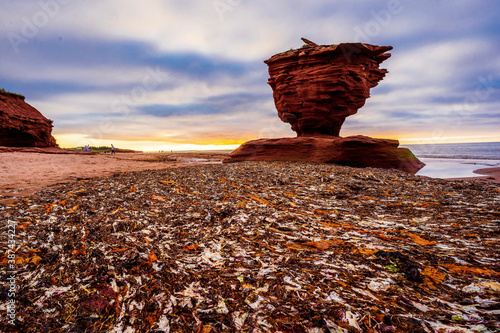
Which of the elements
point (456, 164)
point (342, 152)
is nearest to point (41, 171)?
point (342, 152)

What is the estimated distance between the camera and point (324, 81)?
63.7ft

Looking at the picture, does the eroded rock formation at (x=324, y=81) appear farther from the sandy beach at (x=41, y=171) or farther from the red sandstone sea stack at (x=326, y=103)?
the sandy beach at (x=41, y=171)

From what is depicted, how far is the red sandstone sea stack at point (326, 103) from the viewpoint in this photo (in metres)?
16.4

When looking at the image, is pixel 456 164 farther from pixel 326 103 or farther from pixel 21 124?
pixel 21 124

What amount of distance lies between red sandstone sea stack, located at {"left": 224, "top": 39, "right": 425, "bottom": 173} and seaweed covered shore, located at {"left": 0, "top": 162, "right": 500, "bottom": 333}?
35.8 ft

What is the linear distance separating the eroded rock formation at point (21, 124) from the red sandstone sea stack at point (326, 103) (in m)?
33.5

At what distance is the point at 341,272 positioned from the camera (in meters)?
2.79

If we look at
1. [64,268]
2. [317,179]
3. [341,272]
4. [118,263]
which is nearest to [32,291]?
[64,268]

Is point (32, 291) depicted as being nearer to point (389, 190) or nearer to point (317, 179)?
point (317, 179)

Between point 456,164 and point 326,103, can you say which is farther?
point 456,164

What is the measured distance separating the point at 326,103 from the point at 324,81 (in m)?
2.20

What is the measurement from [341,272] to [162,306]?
2.31 metres

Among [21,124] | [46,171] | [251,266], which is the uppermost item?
[21,124]

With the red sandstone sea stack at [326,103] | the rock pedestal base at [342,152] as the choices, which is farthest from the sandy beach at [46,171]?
the red sandstone sea stack at [326,103]
